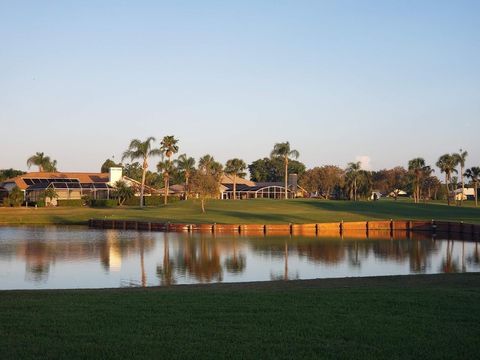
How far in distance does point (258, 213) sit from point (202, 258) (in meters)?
43.1

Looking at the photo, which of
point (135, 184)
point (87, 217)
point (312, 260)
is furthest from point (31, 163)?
point (312, 260)

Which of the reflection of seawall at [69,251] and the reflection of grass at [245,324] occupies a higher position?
the reflection of grass at [245,324]

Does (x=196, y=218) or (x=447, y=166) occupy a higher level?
(x=447, y=166)

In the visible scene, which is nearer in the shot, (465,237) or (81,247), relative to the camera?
(81,247)

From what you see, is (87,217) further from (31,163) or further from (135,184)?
(31,163)

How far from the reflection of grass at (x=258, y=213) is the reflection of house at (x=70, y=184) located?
2208 cm

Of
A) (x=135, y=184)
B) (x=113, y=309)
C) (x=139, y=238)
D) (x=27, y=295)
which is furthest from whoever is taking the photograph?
(x=135, y=184)

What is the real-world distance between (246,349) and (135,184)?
111809mm

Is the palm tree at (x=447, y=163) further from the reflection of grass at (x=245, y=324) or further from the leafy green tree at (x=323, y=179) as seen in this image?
the reflection of grass at (x=245, y=324)

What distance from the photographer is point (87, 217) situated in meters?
80.7

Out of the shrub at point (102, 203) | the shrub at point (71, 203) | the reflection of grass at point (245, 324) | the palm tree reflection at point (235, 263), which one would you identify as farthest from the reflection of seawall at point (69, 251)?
the shrub at point (71, 203)

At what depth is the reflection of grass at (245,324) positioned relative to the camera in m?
10.3

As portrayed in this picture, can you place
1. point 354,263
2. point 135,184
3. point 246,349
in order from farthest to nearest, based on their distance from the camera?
point 135,184 < point 354,263 < point 246,349

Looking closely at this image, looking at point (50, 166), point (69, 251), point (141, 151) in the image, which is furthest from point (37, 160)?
point (69, 251)
